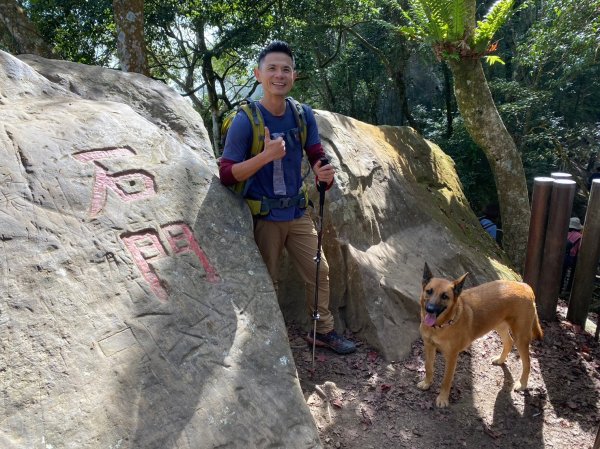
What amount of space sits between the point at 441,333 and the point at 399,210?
2.37 meters

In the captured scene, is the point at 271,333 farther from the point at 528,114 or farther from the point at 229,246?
the point at 528,114

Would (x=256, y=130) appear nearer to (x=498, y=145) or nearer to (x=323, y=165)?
(x=323, y=165)

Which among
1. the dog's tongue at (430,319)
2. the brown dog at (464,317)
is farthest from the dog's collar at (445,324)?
the dog's tongue at (430,319)

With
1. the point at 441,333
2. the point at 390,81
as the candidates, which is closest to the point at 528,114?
the point at 390,81

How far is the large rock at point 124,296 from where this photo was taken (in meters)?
2.63

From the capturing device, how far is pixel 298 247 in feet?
14.5

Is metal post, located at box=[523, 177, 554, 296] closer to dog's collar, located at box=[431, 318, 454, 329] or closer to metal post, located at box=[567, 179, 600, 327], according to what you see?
metal post, located at box=[567, 179, 600, 327]

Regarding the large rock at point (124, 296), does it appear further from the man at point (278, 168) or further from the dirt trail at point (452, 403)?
the dirt trail at point (452, 403)

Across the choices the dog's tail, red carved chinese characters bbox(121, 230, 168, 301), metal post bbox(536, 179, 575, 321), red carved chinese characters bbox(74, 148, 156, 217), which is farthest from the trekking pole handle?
metal post bbox(536, 179, 575, 321)

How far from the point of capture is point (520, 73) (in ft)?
47.8

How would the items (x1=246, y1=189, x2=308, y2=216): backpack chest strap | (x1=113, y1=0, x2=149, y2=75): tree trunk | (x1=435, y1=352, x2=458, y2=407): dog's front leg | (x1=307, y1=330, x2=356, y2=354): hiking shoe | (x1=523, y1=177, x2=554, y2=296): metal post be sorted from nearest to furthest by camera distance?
(x1=246, y1=189, x2=308, y2=216): backpack chest strap
(x1=435, y1=352, x2=458, y2=407): dog's front leg
(x1=307, y1=330, x2=356, y2=354): hiking shoe
(x1=523, y1=177, x2=554, y2=296): metal post
(x1=113, y1=0, x2=149, y2=75): tree trunk

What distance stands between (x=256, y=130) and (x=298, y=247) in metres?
1.21

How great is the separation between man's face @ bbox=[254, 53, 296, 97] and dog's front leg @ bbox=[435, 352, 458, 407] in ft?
9.34

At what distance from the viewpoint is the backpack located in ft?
12.4
